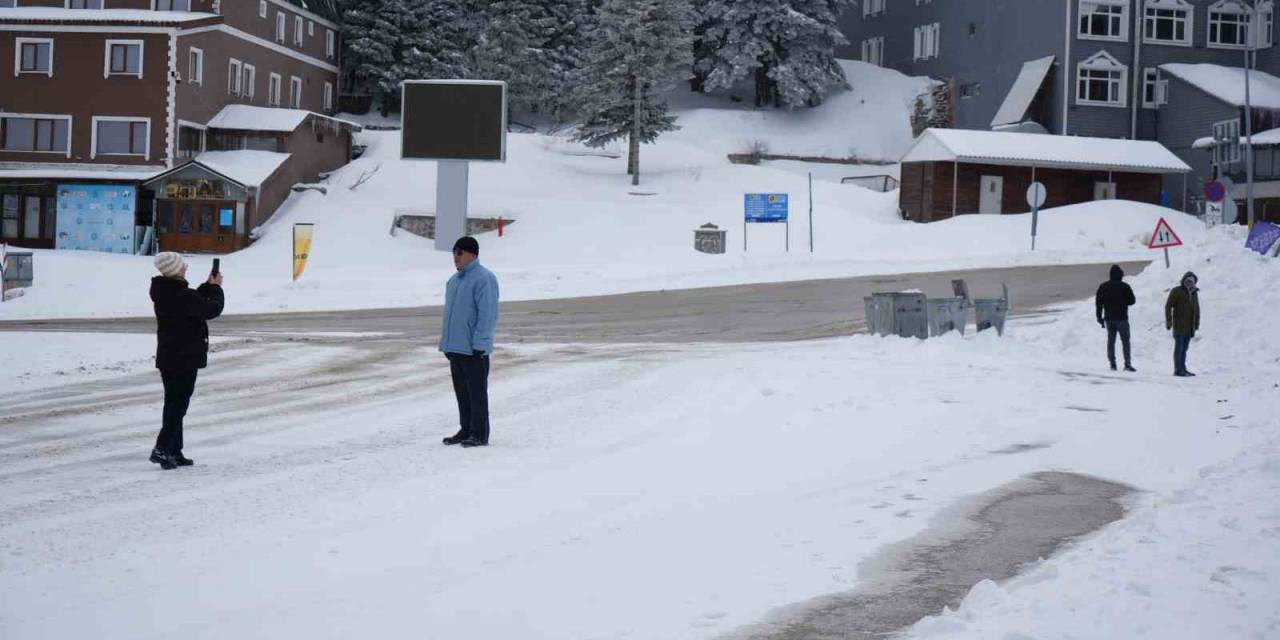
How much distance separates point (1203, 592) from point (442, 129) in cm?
4101

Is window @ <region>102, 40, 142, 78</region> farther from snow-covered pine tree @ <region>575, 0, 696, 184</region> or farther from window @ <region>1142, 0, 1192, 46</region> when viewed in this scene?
window @ <region>1142, 0, 1192, 46</region>

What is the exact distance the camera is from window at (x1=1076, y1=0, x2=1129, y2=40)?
5784cm

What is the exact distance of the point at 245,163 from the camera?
5200 cm

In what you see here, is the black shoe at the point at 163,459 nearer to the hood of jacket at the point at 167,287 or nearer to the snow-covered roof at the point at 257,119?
the hood of jacket at the point at 167,287

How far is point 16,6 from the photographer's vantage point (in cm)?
5172

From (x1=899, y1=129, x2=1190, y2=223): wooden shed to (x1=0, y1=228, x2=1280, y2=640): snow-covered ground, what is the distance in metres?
35.3

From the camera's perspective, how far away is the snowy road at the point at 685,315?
80.4 feet

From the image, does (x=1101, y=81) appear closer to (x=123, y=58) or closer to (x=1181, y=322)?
(x=123, y=58)

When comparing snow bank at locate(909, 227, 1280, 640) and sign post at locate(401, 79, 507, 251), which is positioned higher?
sign post at locate(401, 79, 507, 251)

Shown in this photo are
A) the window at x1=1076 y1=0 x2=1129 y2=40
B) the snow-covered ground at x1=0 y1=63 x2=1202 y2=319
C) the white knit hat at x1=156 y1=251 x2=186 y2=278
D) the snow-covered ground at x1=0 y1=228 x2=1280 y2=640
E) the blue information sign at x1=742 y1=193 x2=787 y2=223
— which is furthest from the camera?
the window at x1=1076 y1=0 x2=1129 y2=40

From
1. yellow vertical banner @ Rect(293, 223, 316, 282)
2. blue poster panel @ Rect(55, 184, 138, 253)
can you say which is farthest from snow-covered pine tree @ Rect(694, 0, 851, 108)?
yellow vertical banner @ Rect(293, 223, 316, 282)

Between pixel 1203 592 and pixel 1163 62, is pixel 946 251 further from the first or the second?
pixel 1203 592

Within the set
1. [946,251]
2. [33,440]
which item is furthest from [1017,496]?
[946,251]

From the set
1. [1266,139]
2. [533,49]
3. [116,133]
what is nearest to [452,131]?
[116,133]
